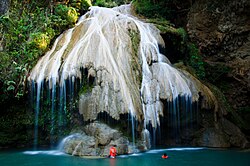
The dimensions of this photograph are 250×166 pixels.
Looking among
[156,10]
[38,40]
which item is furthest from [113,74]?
[156,10]

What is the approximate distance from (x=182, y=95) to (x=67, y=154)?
6.40 m

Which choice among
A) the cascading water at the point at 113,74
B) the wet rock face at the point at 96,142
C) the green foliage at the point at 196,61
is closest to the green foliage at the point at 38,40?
the cascading water at the point at 113,74

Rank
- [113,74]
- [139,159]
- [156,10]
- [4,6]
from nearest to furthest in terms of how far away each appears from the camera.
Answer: [139,159] → [113,74] → [4,6] → [156,10]

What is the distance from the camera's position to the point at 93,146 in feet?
39.3

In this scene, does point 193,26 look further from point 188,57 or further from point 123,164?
point 123,164

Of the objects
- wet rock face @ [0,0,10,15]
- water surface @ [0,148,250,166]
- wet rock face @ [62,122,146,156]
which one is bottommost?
water surface @ [0,148,250,166]

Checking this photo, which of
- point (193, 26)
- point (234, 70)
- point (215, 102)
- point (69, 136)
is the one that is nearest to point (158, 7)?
point (193, 26)

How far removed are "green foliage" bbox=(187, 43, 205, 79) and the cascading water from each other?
3.65 m

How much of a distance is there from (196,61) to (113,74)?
8.64 meters

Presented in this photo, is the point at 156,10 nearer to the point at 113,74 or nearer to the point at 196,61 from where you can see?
the point at 196,61

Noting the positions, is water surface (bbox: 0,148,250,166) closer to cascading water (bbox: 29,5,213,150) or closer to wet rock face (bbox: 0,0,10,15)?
cascading water (bbox: 29,5,213,150)

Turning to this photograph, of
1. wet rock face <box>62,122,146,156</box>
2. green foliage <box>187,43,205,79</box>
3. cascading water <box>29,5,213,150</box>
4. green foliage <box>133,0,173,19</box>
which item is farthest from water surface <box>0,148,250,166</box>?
green foliage <box>133,0,173,19</box>

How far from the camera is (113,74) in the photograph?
13.7 metres

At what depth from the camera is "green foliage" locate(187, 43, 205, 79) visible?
19375mm
